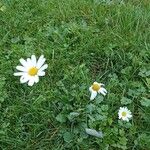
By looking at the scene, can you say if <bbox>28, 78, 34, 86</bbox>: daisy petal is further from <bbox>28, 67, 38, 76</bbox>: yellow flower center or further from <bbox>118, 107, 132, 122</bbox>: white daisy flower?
<bbox>118, 107, 132, 122</bbox>: white daisy flower

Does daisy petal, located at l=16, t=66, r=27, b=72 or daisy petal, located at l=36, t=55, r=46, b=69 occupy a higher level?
daisy petal, located at l=36, t=55, r=46, b=69

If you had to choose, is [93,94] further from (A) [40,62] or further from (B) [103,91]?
(A) [40,62]

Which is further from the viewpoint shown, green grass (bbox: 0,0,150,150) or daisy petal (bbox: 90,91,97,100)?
daisy petal (bbox: 90,91,97,100)

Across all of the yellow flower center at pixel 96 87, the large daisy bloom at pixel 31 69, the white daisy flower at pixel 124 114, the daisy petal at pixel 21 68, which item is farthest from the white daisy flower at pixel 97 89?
the daisy petal at pixel 21 68

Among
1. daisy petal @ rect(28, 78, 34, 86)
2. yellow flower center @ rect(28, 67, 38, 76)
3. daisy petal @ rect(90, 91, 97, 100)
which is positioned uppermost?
yellow flower center @ rect(28, 67, 38, 76)

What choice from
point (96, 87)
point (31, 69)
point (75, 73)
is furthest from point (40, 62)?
point (96, 87)

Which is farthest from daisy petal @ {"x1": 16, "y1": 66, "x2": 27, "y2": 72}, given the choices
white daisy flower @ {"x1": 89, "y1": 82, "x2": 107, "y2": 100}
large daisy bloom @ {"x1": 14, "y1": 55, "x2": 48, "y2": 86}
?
white daisy flower @ {"x1": 89, "y1": 82, "x2": 107, "y2": 100}

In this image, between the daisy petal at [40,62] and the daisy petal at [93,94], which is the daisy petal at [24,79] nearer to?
the daisy petal at [40,62]

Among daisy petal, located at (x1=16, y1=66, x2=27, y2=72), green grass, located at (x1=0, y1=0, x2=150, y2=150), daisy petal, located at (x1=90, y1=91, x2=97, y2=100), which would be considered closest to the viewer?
green grass, located at (x1=0, y1=0, x2=150, y2=150)
